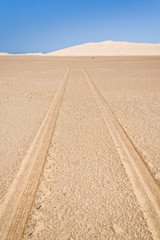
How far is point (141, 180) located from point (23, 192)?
4.51ft

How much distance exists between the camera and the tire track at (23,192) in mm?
1826

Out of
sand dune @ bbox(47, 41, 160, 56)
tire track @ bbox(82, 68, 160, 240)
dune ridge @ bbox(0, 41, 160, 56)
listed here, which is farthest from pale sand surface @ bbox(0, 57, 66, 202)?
sand dune @ bbox(47, 41, 160, 56)

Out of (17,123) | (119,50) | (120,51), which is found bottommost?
(17,123)

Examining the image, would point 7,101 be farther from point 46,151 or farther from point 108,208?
point 108,208

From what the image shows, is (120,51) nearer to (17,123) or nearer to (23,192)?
(17,123)

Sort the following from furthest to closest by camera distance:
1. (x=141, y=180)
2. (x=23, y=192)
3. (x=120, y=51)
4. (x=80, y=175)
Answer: (x=120, y=51)
(x=80, y=175)
(x=141, y=180)
(x=23, y=192)

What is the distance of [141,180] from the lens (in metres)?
2.43

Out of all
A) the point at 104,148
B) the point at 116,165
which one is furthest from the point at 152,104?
the point at 116,165

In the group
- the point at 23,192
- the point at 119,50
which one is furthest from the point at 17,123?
the point at 119,50

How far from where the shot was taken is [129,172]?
257 centimetres

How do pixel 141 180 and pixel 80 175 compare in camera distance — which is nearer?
pixel 141 180

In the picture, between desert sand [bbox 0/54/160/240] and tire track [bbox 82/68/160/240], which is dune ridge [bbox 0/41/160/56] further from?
tire track [bbox 82/68/160/240]

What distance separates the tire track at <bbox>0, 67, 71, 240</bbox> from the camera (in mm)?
1826

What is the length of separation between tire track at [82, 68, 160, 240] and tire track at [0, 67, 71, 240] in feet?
3.73
